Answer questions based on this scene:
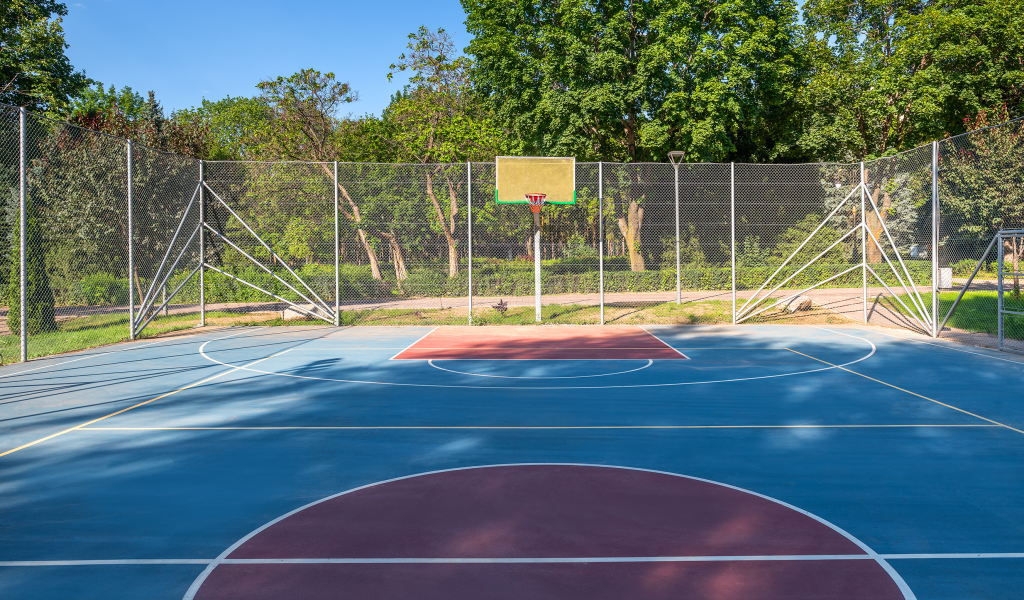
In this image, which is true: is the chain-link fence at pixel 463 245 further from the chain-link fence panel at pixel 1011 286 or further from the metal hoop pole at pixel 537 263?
the chain-link fence panel at pixel 1011 286

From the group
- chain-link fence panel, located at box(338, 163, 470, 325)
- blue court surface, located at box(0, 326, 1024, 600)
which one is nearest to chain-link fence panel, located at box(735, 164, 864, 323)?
blue court surface, located at box(0, 326, 1024, 600)

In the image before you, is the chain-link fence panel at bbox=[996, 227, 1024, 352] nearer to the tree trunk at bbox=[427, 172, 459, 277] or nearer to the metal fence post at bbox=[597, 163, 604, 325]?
the metal fence post at bbox=[597, 163, 604, 325]

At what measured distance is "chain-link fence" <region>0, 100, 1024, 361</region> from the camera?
1473 centimetres

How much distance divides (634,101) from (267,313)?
583 inches

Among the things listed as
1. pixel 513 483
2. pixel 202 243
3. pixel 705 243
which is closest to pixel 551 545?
pixel 513 483

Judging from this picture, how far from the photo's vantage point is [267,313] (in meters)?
17.0

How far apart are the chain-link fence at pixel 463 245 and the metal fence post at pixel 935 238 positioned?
40.6 inches

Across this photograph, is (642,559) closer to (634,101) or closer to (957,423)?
(957,423)

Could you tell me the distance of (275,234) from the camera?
1597 centimetres

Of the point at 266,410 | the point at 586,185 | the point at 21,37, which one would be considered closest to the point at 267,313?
the point at 586,185

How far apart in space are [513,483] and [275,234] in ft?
42.0

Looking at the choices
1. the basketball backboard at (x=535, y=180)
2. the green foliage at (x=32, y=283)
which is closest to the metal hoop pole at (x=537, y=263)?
the basketball backboard at (x=535, y=180)

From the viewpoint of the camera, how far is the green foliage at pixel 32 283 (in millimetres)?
12445

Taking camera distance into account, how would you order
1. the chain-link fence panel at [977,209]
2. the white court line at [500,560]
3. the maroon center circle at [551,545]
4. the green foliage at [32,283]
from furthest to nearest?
the green foliage at [32,283] → the chain-link fence panel at [977,209] → the white court line at [500,560] → the maroon center circle at [551,545]
